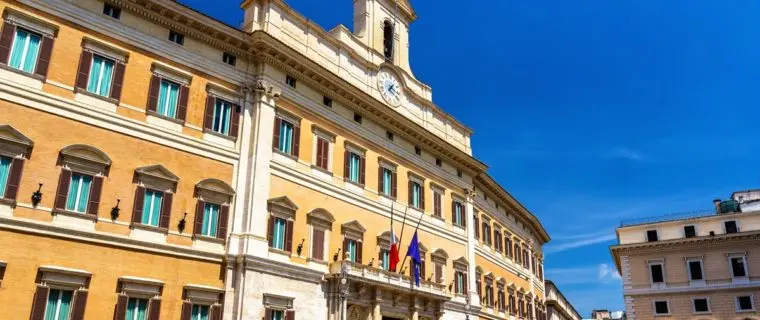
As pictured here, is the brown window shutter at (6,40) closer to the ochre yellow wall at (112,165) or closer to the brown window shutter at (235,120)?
the ochre yellow wall at (112,165)

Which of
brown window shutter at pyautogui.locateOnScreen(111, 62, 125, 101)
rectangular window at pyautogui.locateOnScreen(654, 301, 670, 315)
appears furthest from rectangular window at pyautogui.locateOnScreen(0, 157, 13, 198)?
rectangular window at pyautogui.locateOnScreen(654, 301, 670, 315)

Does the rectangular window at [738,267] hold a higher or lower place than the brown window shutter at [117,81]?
lower

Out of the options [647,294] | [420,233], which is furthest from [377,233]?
[647,294]

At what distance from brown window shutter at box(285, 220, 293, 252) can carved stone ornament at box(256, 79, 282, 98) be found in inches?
193

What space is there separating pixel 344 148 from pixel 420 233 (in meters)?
6.69

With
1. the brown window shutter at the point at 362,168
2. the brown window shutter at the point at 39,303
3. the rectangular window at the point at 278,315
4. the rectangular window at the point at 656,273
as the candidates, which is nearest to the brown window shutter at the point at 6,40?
the brown window shutter at the point at 39,303

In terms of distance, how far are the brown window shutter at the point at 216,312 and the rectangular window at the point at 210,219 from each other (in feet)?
7.69

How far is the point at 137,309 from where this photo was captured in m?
18.4

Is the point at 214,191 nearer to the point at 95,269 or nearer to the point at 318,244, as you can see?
the point at 95,269

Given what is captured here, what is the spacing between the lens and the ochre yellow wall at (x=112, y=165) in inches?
675

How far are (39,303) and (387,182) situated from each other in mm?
16239

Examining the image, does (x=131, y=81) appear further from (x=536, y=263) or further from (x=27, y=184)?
(x=536, y=263)

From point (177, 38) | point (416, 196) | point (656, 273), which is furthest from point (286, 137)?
point (656, 273)

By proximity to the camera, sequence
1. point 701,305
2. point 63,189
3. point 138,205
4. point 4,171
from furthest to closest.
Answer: point 701,305, point 138,205, point 63,189, point 4,171
